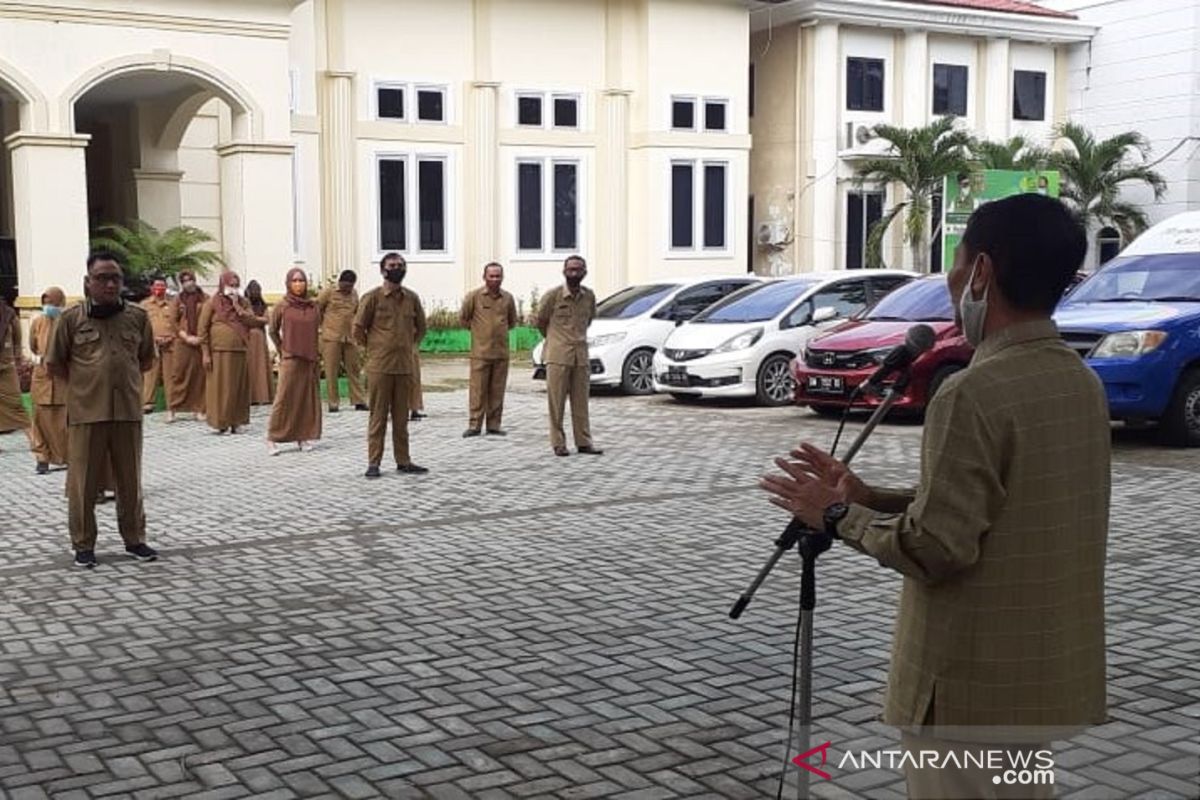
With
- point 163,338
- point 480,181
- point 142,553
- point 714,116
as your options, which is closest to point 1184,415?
point 142,553

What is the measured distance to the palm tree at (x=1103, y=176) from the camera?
101 ft

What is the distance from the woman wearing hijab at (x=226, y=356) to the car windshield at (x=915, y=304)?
7.05 metres

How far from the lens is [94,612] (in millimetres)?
6691

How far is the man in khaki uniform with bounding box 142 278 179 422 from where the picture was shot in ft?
51.5

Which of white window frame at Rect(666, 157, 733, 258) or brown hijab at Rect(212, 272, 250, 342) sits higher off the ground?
white window frame at Rect(666, 157, 733, 258)

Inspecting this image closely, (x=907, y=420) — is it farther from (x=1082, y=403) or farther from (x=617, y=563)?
(x=1082, y=403)

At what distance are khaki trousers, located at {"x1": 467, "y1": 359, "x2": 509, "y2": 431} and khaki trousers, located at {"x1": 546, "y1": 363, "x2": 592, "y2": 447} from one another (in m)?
1.43

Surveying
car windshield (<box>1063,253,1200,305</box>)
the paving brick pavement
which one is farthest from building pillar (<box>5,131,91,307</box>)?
car windshield (<box>1063,253,1200,305</box>)

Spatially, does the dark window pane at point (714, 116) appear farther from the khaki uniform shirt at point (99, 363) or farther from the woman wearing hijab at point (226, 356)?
the khaki uniform shirt at point (99, 363)

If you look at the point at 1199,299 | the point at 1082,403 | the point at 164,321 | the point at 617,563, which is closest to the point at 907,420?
the point at 1199,299

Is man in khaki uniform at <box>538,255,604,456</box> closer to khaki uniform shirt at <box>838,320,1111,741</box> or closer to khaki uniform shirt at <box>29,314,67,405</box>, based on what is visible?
khaki uniform shirt at <box>29,314,67,405</box>

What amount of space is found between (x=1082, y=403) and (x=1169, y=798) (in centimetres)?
214

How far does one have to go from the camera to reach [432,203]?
2573 cm

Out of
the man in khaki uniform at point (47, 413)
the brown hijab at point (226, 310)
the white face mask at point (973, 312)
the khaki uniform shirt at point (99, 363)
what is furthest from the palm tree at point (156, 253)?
the white face mask at point (973, 312)
